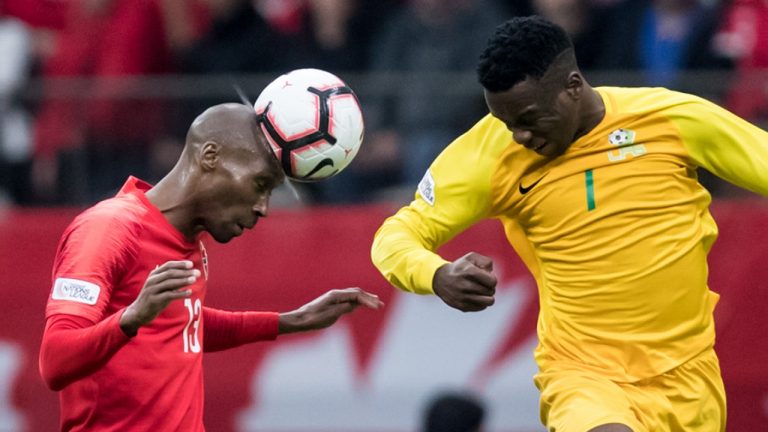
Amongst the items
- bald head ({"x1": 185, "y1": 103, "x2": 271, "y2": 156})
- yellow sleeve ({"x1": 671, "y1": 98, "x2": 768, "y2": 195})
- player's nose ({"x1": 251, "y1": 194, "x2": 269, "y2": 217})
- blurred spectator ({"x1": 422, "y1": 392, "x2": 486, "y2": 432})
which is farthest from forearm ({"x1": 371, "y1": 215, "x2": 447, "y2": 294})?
blurred spectator ({"x1": 422, "y1": 392, "x2": 486, "y2": 432})

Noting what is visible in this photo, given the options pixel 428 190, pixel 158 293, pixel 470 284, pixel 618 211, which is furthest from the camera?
pixel 428 190

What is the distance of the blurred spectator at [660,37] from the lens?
10.3 m

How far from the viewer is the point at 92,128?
10133 millimetres

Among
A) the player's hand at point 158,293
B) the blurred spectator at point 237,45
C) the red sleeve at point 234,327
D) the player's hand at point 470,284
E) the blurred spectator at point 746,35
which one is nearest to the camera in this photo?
the player's hand at point 158,293

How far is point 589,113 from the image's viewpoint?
6.38 m

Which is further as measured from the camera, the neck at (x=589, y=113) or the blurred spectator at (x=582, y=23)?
the blurred spectator at (x=582, y=23)

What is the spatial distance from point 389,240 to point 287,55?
15.0 ft

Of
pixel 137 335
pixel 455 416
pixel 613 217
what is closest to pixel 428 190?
pixel 613 217

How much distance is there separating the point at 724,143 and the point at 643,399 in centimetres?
110

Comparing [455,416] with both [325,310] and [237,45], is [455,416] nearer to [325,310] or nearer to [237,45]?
[325,310]

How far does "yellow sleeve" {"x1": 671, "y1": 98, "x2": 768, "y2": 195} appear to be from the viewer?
6.25 meters

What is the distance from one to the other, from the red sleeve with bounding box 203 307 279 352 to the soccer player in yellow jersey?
26.8 inches

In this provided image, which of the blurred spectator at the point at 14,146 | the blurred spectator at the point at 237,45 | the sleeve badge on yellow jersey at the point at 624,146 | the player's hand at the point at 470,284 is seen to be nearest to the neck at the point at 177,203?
the player's hand at the point at 470,284

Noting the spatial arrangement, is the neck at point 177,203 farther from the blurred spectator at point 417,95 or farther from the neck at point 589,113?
the blurred spectator at point 417,95
